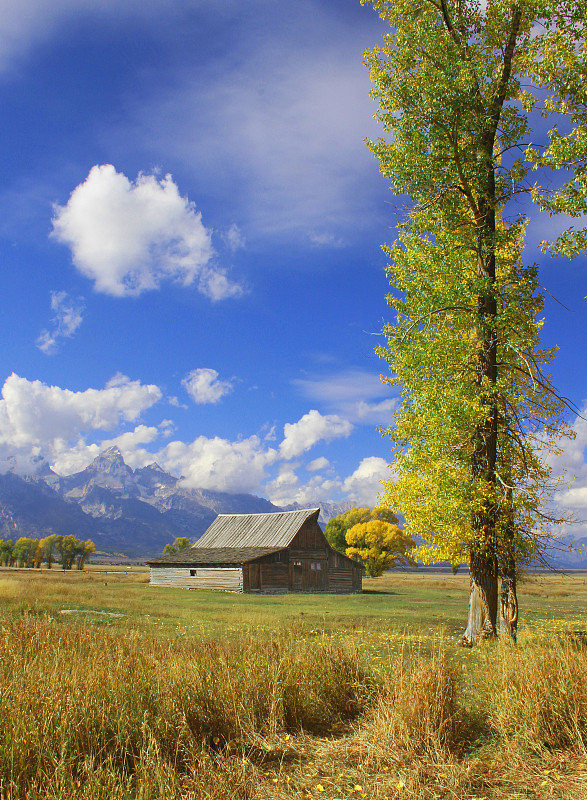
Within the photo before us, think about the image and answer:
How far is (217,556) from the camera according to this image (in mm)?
50938

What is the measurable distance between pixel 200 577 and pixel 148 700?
46031mm

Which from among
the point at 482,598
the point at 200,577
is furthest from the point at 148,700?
the point at 200,577

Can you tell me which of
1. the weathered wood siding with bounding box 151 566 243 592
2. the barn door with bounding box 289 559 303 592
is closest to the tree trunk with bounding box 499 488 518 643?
the weathered wood siding with bounding box 151 566 243 592

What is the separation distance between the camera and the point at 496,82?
14.3 meters

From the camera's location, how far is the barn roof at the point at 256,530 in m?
52.1

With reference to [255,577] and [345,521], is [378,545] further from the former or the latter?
[255,577]

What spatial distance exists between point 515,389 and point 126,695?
492 inches

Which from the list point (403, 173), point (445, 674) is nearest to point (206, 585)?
point (403, 173)

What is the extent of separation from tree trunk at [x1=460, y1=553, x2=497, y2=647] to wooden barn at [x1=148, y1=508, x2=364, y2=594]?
33.6m

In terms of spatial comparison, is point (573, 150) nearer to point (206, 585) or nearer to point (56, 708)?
point (56, 708)

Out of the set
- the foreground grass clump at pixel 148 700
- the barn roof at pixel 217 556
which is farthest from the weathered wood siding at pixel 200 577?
the foreground grass clump at pixel 148 700

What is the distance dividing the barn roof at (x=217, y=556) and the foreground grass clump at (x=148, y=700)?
39.6 m

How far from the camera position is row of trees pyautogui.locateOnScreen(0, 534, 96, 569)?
11844 cm

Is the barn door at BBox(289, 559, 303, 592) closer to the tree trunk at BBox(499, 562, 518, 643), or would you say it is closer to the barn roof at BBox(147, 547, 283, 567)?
the barn roof at BBox(147, 547, 283, 567)
